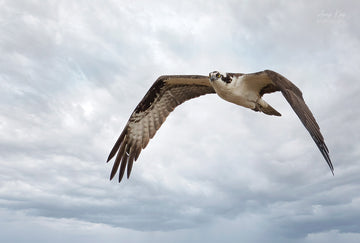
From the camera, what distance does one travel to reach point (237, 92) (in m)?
9.61

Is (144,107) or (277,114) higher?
(144,107)

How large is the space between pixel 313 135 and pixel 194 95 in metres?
5.28

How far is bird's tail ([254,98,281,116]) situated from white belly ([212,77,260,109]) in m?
0.14

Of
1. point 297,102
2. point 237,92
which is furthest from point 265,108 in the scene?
point 297,102

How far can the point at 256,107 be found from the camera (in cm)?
1016

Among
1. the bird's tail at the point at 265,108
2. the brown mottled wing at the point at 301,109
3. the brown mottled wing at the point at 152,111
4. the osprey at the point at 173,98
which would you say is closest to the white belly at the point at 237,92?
the osprey at the point at 173,98

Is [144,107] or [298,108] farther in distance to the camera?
[144,107]

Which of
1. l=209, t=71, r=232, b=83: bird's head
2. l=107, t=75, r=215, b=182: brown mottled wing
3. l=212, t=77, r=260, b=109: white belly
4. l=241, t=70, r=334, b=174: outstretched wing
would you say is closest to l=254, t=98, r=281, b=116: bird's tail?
l=212, t=77, r=260, b=109: white belly

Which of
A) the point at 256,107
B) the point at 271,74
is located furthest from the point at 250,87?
the point at 271,74

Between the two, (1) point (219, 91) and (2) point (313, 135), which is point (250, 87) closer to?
(1) point (219, 91)

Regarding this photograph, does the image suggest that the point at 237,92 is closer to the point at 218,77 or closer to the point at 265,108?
the point at 218,77

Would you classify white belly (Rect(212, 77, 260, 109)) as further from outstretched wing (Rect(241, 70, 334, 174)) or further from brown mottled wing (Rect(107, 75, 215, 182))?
brown mottled wing (Rect(107, 75, 215, 182))

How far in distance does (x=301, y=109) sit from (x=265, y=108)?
3.07m

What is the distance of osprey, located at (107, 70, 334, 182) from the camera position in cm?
952
